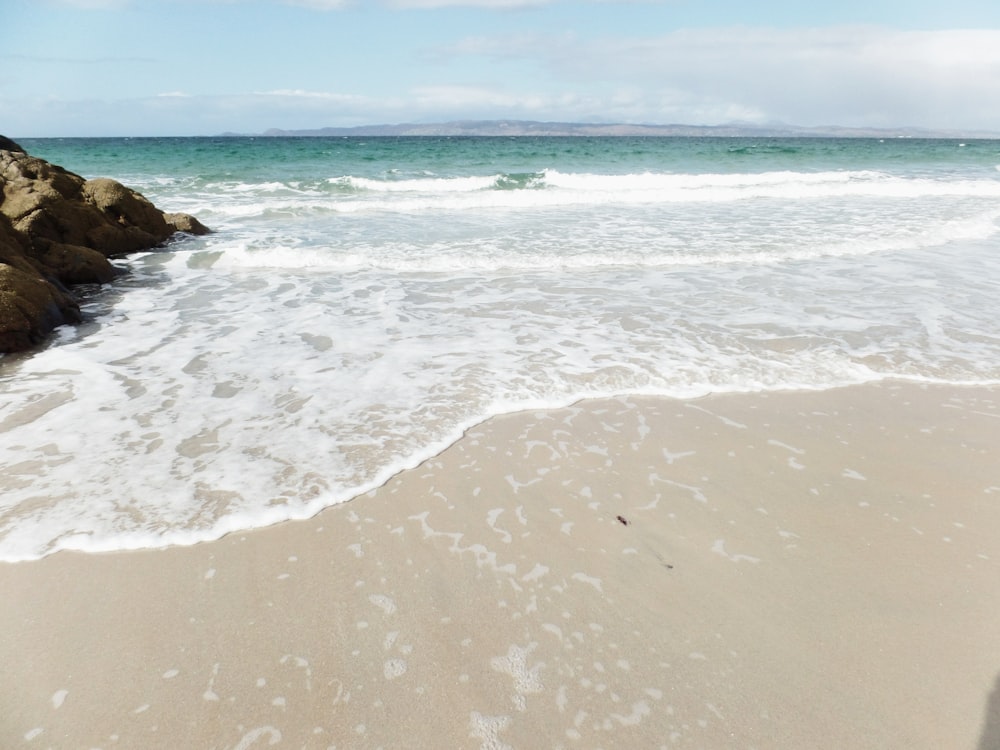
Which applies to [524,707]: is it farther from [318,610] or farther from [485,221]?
[485,221]

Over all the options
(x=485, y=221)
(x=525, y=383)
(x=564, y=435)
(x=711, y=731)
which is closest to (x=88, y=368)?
(x=525, y=383)

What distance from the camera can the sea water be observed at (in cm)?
372

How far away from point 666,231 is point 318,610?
36.0ft

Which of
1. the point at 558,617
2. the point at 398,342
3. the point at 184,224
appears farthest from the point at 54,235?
the point at 558,617

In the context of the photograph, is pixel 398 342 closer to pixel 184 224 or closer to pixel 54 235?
pixel 54 235

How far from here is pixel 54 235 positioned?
888 cm

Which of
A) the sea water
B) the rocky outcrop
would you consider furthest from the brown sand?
the rocky outcrop

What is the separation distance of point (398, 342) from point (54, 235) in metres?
6.26

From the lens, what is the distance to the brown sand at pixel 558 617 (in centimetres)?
220

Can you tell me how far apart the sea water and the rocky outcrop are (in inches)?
13.2

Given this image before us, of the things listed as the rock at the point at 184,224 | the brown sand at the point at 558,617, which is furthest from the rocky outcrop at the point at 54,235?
the brown sand at the point at 558,617

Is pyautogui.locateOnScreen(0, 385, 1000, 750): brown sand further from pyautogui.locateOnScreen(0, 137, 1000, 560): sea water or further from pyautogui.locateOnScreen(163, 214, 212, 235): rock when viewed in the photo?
pyautogui.locateOnScreen(163, 214, 212, 235): rock

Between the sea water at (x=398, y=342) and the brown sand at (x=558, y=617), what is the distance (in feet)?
1.61

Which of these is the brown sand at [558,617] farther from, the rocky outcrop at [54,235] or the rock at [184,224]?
the rock at [184,224]
